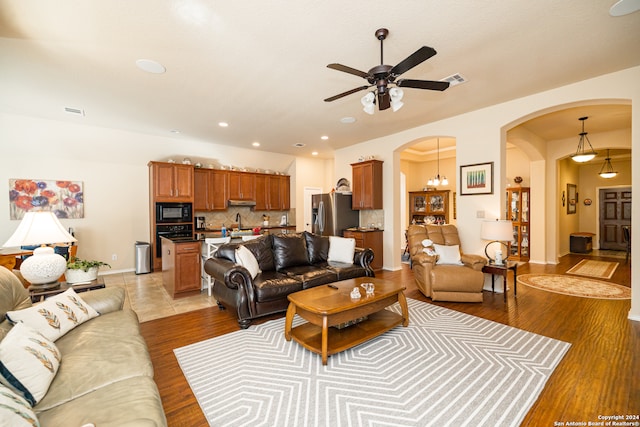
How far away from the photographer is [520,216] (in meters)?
7.02

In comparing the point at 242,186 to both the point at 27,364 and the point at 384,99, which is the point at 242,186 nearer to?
the point at 384,99

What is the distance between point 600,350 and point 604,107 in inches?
163

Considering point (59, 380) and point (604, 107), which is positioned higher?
point (604, 107)

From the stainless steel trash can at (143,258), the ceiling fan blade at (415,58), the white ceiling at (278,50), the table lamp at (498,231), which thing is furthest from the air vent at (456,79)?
the stainless steel trash can at (143,258)

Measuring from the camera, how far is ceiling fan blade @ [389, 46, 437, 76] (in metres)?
1.98

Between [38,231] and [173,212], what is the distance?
386 cm

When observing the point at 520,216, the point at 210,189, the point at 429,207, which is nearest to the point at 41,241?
the point at 210,189

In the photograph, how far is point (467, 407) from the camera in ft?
6.04

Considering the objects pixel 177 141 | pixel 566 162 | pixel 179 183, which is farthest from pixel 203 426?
pixel 566 162

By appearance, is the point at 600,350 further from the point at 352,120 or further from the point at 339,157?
the point at 339,157

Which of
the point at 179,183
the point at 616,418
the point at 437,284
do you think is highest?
the point at 179,183

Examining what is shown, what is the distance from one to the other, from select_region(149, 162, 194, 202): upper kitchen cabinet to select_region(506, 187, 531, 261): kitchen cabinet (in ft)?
25.5

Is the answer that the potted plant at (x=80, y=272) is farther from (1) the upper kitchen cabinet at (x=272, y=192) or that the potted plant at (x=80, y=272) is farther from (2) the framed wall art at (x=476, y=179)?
(2) the framed wall art at (x=476, y=179)

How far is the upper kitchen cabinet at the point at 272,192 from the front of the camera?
295 inches
